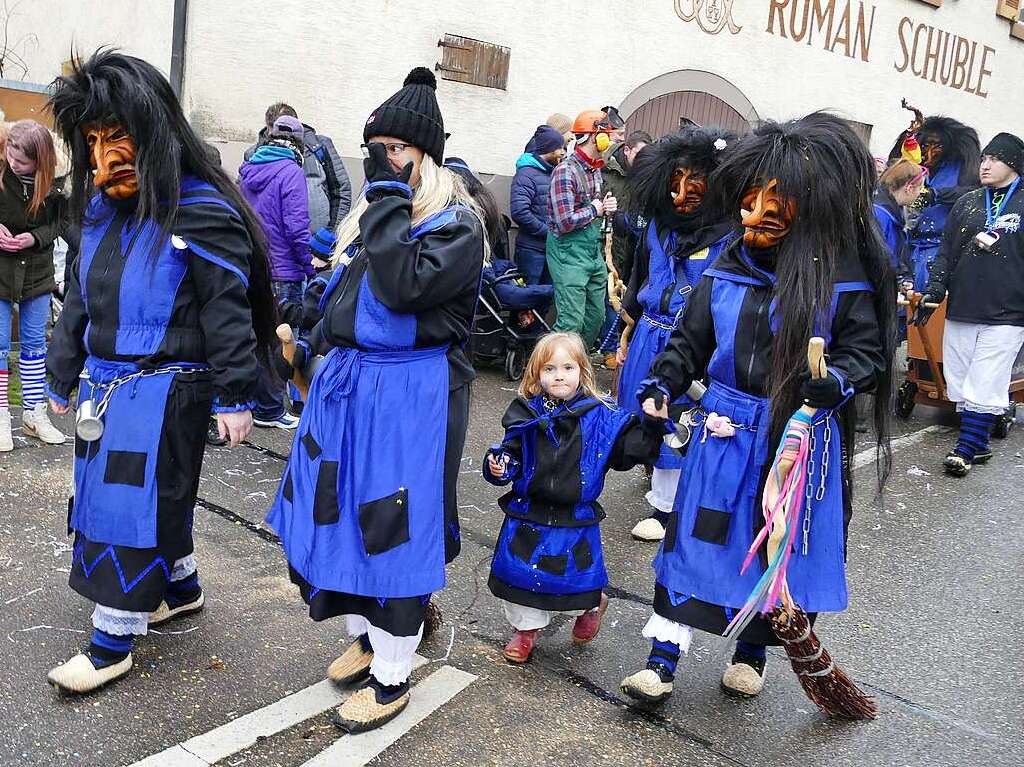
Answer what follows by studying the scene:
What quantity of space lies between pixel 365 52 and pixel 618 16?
10.0ft

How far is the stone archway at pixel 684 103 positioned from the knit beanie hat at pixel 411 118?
791 centimetres

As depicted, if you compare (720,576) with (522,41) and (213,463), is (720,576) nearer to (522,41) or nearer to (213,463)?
(213,463)

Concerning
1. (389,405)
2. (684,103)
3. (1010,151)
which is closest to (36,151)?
(389,405)

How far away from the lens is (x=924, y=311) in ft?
23.2

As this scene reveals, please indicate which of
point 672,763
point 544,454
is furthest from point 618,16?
point 672,763

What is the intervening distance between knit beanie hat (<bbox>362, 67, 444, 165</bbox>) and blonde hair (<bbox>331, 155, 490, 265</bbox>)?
0.24 ft

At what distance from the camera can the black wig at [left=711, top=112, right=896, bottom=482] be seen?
3145 millimetres

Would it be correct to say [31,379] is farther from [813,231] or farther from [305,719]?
[813,231]

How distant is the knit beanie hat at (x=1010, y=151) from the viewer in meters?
6.56

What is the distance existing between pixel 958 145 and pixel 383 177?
7403 millimetres

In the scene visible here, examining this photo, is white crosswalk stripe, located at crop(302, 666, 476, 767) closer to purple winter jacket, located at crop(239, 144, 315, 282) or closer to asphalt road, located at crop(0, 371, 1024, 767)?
asphalt road, located at crop(0, 371, 1024, 767)

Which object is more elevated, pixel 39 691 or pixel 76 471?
pixel 76 471

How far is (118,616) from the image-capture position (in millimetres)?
3201

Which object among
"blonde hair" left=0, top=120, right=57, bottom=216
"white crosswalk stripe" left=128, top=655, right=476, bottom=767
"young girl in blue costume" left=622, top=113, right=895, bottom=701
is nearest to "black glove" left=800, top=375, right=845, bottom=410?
"young girl in blue costume" left=622, top=113, right=895, bottom=701
